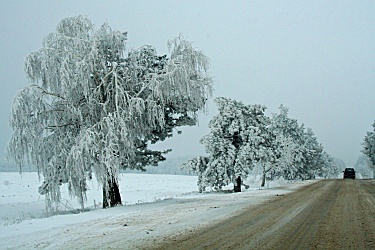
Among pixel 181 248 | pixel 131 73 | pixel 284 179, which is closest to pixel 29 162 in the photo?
pixel 131 73

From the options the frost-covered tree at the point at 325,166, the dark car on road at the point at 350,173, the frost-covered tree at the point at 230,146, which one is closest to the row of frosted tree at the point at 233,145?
the frost-covered tree at the point at 230,146

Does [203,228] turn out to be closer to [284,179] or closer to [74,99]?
[74,99]

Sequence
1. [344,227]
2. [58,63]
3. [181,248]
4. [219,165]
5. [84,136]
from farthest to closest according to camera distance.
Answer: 1. [219,165]
2. [58,63]
3. [84,136]
4. [344,227]
5. [181,248]

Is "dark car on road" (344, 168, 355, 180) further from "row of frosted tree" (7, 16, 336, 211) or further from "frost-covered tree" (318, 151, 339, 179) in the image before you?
"row of frosted tree" (7, 16, 336, 211)

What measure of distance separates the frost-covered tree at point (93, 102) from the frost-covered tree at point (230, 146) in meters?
8.64

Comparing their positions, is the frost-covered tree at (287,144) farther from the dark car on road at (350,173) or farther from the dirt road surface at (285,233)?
the dirt road surface at (285,233)

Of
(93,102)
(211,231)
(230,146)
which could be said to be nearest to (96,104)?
(93,102)

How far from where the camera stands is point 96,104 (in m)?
15.9

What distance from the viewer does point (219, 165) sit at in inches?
1004

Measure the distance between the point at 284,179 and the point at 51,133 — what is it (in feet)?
126

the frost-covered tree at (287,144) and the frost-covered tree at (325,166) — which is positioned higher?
the frost-covered tree at (287,144)

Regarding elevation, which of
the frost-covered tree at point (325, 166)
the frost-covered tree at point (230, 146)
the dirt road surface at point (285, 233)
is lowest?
the frost-covered tree at point (325, 166)

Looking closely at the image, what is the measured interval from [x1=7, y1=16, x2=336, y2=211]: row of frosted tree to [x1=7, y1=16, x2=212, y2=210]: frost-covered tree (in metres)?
0.04

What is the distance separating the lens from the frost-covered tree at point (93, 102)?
14.4 metres
